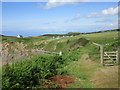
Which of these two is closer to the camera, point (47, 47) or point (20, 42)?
point (47, 47)

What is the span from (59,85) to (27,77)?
5.06 ft

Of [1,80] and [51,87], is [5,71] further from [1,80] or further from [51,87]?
[51,87]

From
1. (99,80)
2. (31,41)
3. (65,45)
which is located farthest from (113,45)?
(31,41)

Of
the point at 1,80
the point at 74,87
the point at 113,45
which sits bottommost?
the point at 74,87

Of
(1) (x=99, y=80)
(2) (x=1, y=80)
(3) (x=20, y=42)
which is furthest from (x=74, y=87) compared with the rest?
(3) (x=20, y=42)

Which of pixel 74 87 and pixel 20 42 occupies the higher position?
pixel 20 42

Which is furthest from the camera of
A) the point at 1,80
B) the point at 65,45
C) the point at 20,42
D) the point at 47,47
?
the point at 20,42

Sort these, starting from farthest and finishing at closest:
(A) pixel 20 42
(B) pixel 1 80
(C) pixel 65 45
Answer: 1. (A) pixel 20 42
2. (C) pixel 65 45
3. (B) pixel 1 80

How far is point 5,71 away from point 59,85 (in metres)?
2.53

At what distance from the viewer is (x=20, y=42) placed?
2708 centimetres

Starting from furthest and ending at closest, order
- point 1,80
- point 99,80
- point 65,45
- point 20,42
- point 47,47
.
→ point 20,42 < point 47,47 < point 65,45 < point 99,80 < point 1,80

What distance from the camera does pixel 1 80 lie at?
233 inches

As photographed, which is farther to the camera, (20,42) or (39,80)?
(20,42)

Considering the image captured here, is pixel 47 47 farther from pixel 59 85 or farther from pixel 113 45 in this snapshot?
pixel 59 85
